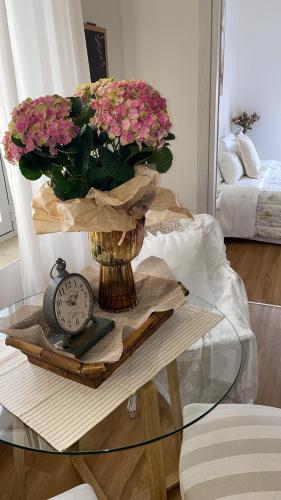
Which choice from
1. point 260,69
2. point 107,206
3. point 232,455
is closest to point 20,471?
point 232,455

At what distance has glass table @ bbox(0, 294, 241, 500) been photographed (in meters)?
0.79

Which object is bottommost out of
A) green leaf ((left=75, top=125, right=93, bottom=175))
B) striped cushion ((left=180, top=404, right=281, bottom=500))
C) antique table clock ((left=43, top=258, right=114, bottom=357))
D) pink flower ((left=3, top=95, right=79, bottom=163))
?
striped cushion ((left=180, top=404, right=281, bottom=500))

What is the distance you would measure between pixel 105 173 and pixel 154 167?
0.46 ft

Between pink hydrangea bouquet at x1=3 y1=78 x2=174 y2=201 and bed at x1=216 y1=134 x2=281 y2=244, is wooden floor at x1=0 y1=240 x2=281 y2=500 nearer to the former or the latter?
pink hydrangea bouquet at x1=3 y1=78 x2=174 y2=201

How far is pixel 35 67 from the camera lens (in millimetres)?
1432

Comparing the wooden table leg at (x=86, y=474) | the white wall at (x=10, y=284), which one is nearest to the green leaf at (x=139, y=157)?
the white wall at (x=10, y=284)

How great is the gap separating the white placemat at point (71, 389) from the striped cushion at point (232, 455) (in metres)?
0.15

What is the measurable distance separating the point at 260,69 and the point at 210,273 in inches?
140

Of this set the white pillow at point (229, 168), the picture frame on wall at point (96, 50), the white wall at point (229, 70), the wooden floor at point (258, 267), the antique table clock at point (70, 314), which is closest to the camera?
the antique table clock at point (70, 314)

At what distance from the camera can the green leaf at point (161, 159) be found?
0.90 metres

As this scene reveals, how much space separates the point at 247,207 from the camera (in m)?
3.38

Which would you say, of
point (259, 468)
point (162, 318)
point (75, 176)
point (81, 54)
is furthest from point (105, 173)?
point (81, 54)

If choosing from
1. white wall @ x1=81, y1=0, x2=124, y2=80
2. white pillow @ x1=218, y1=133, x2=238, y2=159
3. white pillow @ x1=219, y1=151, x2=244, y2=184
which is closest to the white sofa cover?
white wall @ x1=81, y1=0, x2=124, y2=80

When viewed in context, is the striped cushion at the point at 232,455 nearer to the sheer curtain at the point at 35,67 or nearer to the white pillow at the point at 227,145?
the sheer curtain at the point at 35,67
